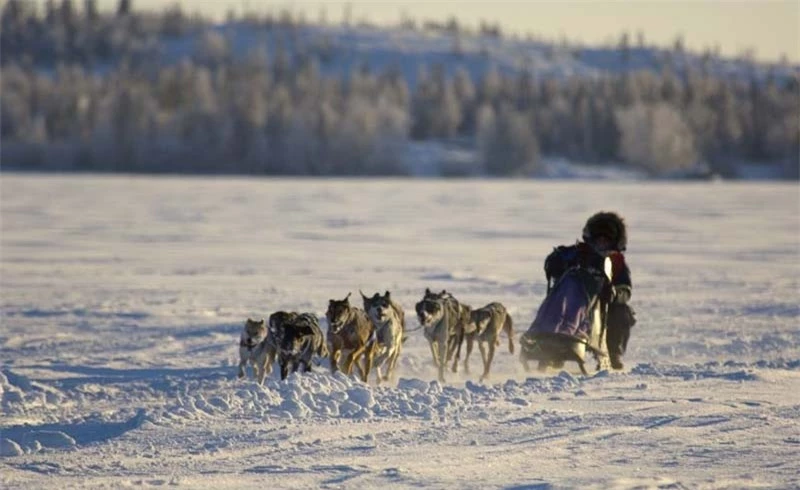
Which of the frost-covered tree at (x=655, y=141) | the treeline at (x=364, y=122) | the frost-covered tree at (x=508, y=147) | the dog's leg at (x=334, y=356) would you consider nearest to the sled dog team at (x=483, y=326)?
the dog's leg at (x=334, y=356)

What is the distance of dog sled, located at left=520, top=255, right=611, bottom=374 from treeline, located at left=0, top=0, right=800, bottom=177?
84.1 meters

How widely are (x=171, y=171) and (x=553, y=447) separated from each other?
300 ft

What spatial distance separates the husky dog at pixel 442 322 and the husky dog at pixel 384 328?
20 centimetres

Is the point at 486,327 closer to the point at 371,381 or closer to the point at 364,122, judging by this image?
the point at 371,381

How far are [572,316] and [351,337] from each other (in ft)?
5.57

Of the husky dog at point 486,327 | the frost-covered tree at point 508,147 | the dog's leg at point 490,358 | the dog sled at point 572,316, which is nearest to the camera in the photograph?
the dog sled at point 572,316

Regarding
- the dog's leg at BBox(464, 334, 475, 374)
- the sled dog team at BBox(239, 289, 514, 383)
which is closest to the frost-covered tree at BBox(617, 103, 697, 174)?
the dog's leg at BBox(464, 334, 475, 374)

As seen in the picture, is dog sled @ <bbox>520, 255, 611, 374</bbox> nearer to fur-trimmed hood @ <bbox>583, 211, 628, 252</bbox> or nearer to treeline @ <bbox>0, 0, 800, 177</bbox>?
fur-trimmed hood @ <bbox>583, 211, 628, 252</bbox>

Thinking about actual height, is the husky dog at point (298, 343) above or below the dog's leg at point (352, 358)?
above

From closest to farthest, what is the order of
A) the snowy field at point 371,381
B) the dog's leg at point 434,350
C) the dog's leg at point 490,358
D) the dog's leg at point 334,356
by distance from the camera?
the snowy field at point 371,381, the dog's leg at point 334,356, the dog's leg at point 434,350, the dog's leg at point 490,358

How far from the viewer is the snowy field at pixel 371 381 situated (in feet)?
25.2

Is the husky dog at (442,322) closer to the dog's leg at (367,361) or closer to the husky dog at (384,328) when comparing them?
the husky dog at (384,328)

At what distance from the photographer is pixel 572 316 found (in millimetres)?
10977

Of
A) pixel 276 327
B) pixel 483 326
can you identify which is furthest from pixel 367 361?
pixel 483 326
